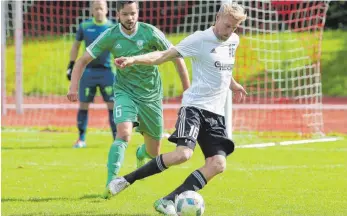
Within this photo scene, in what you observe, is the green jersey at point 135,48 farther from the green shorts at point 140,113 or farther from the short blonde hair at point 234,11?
the short blonde hair at point 234,11

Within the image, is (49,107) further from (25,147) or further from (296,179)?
(296,179)

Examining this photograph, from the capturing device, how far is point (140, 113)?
938cm

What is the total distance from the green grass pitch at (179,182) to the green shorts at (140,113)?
65cm

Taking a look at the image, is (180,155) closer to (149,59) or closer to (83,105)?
(149,59)

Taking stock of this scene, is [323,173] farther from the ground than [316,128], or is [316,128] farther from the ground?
[323,173]

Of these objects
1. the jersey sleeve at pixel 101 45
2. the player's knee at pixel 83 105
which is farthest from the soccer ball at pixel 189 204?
the player's knee at pixel 83 105

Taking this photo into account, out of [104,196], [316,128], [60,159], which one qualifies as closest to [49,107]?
[316,128]

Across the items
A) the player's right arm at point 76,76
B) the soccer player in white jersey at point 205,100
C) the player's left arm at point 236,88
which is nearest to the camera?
the soccer player in white jersey at point 205,100

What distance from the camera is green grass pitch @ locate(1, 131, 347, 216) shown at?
27.4ft

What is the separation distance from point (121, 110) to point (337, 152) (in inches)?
198

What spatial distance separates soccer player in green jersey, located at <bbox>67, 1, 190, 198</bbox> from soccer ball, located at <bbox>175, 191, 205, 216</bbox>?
1.51 metres

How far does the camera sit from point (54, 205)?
848 centimetres

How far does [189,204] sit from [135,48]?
2.31 meters

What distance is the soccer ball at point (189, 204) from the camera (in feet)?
24.5
